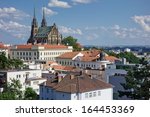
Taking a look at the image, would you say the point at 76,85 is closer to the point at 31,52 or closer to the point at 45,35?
the point at 31,52

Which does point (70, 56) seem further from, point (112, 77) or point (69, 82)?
point (69, 82)

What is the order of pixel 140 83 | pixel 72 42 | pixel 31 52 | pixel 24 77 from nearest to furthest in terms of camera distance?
pixel 140 83 → pixel 24 77 → pixel 31 52 → pixel 72 42

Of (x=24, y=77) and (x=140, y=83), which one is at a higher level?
(x=140, y=83)

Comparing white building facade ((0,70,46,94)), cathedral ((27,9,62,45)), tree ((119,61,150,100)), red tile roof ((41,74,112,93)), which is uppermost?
cathedral ((27,9,62,45))

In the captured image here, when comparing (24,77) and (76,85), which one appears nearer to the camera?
(76,85)

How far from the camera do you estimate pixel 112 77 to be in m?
10.3

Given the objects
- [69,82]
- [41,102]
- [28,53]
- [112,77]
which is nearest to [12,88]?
[69,82]

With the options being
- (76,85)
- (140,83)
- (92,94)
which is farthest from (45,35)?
(140,83)

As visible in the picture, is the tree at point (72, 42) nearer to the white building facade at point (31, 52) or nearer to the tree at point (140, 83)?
the white building facade at point (31, 52)

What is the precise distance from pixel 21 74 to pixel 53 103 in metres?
7.77

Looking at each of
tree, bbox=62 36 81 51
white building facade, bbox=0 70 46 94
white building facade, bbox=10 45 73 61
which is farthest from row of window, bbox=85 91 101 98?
tree, bbox=62 36 81 51

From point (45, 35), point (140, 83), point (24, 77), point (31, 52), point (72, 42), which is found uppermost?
point (45, 35)

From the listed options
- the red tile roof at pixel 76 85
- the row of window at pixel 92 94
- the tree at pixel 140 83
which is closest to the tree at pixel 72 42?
the red tile roof at pixel 76 85

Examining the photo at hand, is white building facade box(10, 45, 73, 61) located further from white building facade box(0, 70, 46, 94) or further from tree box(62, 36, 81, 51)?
white building facade box(0, 70, 46, 94)
